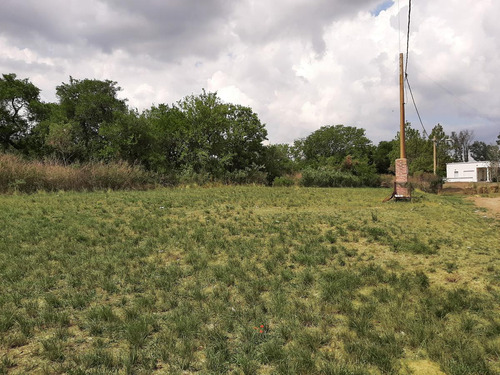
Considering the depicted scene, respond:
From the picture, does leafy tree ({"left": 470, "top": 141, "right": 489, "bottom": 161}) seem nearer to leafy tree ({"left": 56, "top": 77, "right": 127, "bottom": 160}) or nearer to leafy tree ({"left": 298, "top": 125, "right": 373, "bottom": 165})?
leafy tree ({"left": 298, "top": 125, "right": 373, "bottom": 165})

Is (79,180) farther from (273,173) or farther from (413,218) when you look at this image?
(273,173)

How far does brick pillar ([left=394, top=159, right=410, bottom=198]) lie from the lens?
13695 millimetres

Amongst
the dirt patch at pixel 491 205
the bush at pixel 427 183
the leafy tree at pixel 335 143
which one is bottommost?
the dirt patch at pixel 491 205

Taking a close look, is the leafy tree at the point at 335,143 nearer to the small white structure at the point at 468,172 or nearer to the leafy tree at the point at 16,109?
the small white structure at the point at 468,172

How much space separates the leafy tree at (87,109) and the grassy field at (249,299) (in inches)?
815

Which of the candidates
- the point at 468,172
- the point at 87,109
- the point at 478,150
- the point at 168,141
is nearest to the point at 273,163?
the point at 168,141

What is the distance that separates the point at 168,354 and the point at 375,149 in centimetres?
7019

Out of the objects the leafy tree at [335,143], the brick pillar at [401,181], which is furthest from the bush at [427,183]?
the leafy tree at [335,143]

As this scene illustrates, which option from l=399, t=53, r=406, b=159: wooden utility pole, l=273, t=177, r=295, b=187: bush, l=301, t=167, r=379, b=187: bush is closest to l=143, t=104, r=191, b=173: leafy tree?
l=273, t=177, r=295, b=187: bush

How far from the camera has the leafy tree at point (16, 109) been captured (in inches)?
1156

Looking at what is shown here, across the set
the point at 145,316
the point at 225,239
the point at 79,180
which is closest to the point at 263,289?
the point at 145,316

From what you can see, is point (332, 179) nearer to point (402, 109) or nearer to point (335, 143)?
point (402, 109)

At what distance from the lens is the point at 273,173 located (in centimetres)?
3341

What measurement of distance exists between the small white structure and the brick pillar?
44.4 m
